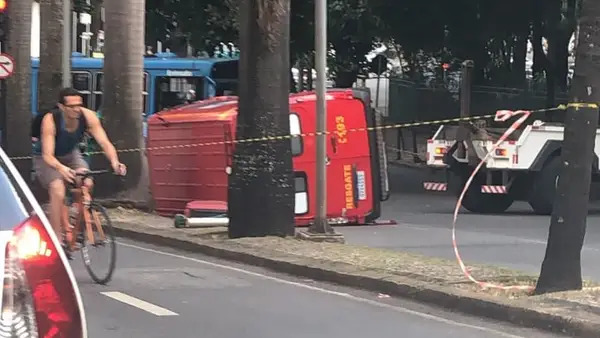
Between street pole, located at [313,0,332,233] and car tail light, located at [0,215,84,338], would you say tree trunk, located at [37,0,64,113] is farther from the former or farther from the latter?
car tail light, located at [0,215,84,338]

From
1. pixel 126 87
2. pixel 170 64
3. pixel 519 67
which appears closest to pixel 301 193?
pixel 126 87

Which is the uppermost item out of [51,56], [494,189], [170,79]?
[51,56]

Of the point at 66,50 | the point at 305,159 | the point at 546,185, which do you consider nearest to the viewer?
the point at 305,159

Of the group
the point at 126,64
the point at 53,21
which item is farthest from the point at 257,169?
the point at 53,21

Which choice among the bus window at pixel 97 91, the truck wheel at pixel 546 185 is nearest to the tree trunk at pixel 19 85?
the bus window at pixel 97 91

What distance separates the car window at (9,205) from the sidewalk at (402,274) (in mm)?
4792

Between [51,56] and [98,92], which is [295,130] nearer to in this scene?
[51,56]

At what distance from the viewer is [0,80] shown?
21703mm

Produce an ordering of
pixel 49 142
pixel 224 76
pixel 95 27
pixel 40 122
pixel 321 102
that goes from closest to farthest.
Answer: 1. pixel 49 142
2. pixel 40 122
3. pixel 321 102
4. pixel 224 76
5. pixel 95 27

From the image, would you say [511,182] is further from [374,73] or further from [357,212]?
[374,73]

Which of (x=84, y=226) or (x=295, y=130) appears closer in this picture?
(x=84, y=226)

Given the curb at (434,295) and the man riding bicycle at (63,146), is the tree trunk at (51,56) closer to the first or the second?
the curb at (434,295)

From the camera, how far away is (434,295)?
8.45 metres

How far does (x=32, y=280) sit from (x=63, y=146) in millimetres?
6498
